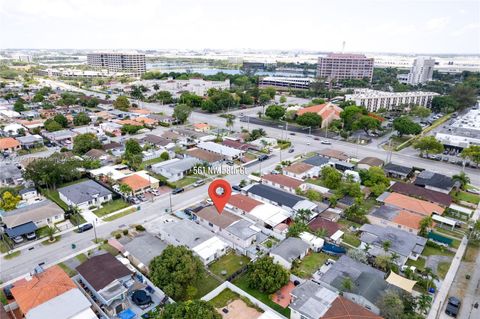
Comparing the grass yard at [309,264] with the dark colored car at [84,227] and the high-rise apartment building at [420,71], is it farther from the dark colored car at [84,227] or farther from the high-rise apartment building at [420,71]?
the high-rise apartment building at [420,71]

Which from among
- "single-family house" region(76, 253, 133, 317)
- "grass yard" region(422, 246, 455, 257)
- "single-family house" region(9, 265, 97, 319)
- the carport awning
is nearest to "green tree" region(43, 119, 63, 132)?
the carport awning

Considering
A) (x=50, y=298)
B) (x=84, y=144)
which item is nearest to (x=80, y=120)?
(x=84, y=144)

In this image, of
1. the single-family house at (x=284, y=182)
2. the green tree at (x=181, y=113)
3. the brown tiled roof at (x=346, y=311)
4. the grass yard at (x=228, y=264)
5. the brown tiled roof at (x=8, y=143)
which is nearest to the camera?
the brown tiled roof at (x=346, y=311)

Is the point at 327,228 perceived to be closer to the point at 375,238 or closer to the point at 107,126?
the point at 375,238

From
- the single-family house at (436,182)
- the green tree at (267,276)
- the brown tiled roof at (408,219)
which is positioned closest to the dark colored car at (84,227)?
the green tree at (267,276)

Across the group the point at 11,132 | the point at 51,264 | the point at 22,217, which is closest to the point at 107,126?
the point at 11,132

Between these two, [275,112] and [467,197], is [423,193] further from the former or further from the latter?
[275,112]

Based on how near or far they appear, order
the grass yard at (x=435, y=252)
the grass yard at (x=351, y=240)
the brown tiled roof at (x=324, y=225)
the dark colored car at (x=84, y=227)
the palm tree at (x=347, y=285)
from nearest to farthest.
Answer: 1. the palm tree at (x=347, y=285)
2. the grass yard at (x=435, y=252)
3. the grass yard at (x=351, y=240)
4. the brown tiled roof at (x=324, y=225)
5. the dark colored car at (x=84, y=227)
